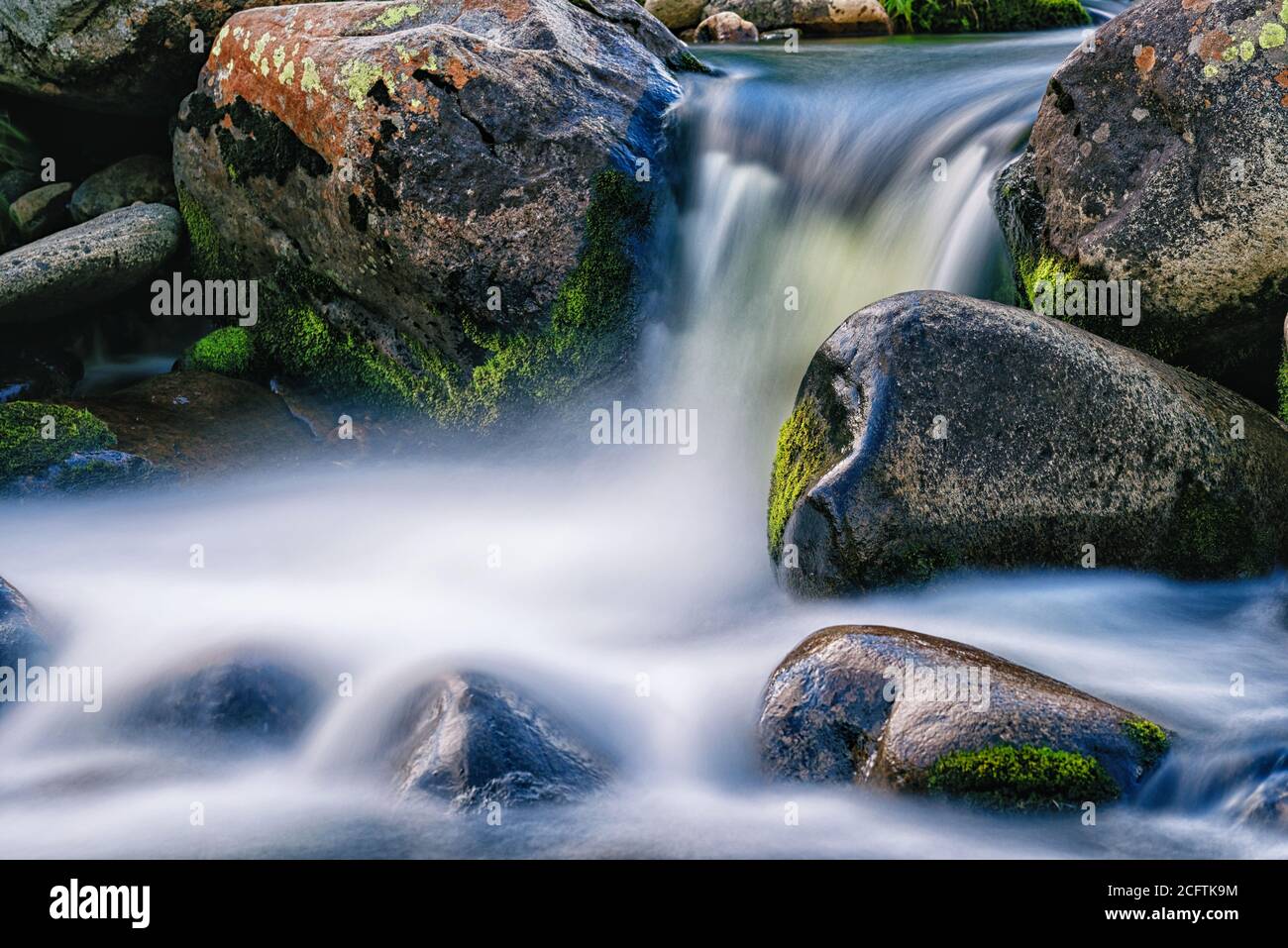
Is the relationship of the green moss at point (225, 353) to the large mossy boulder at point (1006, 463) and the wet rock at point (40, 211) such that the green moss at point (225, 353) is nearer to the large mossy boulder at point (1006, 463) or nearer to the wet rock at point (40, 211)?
the wet rock at point (40, 211)

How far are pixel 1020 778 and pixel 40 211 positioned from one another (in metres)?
9.14

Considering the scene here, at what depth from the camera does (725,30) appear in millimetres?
13523

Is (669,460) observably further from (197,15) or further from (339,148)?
(197,15)

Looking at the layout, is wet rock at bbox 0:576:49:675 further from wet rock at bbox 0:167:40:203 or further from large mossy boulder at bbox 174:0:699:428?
wet rock at bbox 0:167:40:203

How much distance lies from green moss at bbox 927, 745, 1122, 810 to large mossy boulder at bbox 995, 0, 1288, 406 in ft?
11.0

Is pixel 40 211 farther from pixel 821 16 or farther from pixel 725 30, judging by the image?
pixel 821 16

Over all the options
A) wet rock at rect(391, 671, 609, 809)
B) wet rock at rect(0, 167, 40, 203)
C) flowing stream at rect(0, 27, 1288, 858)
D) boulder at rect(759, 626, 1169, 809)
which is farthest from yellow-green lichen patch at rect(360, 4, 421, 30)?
boulder at rect(759, 626, 1169, 809)

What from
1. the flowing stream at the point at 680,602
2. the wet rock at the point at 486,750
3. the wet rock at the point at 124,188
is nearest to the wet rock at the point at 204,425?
the flowing stream at the point at 680,602

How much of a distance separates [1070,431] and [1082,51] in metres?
2.70

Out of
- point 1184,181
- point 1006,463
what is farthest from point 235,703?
point 1184,181

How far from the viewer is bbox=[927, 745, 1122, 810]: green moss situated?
170 inches

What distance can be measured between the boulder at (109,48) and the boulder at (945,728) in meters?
7.19

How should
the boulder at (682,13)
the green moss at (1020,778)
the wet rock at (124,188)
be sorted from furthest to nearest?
the boulder at (682,13) → the wet rock at (124,188) → the green moss at (1020,778)

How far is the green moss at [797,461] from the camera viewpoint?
6.07m
